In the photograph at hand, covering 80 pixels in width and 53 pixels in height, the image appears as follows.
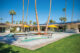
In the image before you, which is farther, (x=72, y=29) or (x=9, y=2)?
(x=9, y=2)

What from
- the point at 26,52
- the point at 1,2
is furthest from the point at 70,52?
the point at 1,2

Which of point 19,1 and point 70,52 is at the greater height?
point 19,1

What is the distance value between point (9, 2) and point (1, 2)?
4511mm

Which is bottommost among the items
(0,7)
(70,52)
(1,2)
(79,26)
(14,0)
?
(70,52)

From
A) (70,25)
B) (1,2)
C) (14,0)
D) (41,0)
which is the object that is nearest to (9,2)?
(14,0)

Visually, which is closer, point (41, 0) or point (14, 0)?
point (14, 0)

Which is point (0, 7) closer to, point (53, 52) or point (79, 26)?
point (53, 52)

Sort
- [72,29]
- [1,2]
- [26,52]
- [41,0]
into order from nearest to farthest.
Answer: [26,52]
[1,2]
[72,29]
[41,0]

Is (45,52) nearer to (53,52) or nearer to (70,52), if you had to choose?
(53,52)

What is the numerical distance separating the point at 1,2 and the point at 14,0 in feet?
18.6

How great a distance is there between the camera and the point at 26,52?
245 inches

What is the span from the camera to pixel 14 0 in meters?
30.5

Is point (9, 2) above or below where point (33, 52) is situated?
above

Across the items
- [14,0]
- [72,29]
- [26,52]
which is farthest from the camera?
[14,0]
